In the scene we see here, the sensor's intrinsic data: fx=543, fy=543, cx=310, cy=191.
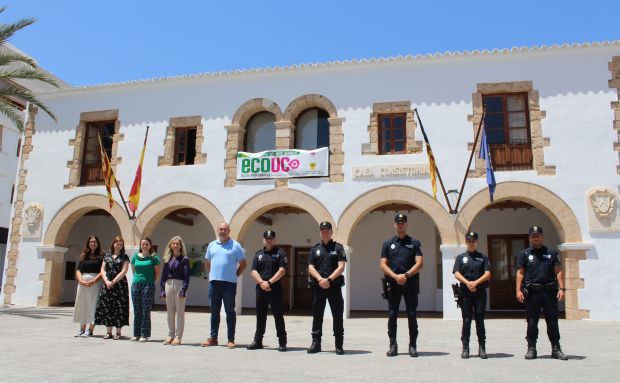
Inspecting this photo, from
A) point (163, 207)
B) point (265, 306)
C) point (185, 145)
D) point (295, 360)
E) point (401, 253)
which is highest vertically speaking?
point (185, 145)

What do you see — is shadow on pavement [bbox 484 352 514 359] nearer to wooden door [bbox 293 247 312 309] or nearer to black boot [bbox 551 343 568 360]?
black boot [bbox 551 343 568 360]

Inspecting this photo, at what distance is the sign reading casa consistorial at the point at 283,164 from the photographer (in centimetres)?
1263

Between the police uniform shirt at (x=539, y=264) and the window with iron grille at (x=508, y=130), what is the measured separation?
5683 mm

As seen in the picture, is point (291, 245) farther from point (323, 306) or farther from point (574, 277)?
point (323, 306)

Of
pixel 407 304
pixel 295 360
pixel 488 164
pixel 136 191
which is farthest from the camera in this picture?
Answer: pixel 136 191

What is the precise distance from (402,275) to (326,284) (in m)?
0.91

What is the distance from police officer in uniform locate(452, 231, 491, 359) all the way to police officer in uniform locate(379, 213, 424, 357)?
548mm

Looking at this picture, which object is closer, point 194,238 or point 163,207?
point 163,207

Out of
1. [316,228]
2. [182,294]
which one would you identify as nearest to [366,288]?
[316,228]

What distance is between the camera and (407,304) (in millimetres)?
6477

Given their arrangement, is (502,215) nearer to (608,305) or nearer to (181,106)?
(608,305)

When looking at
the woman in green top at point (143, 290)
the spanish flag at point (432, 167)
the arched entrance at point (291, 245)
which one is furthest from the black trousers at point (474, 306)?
the arched entrance at point (291, 245)

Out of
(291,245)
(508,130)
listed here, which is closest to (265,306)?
(508,130)

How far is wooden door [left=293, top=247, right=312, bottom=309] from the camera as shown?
639 inches
